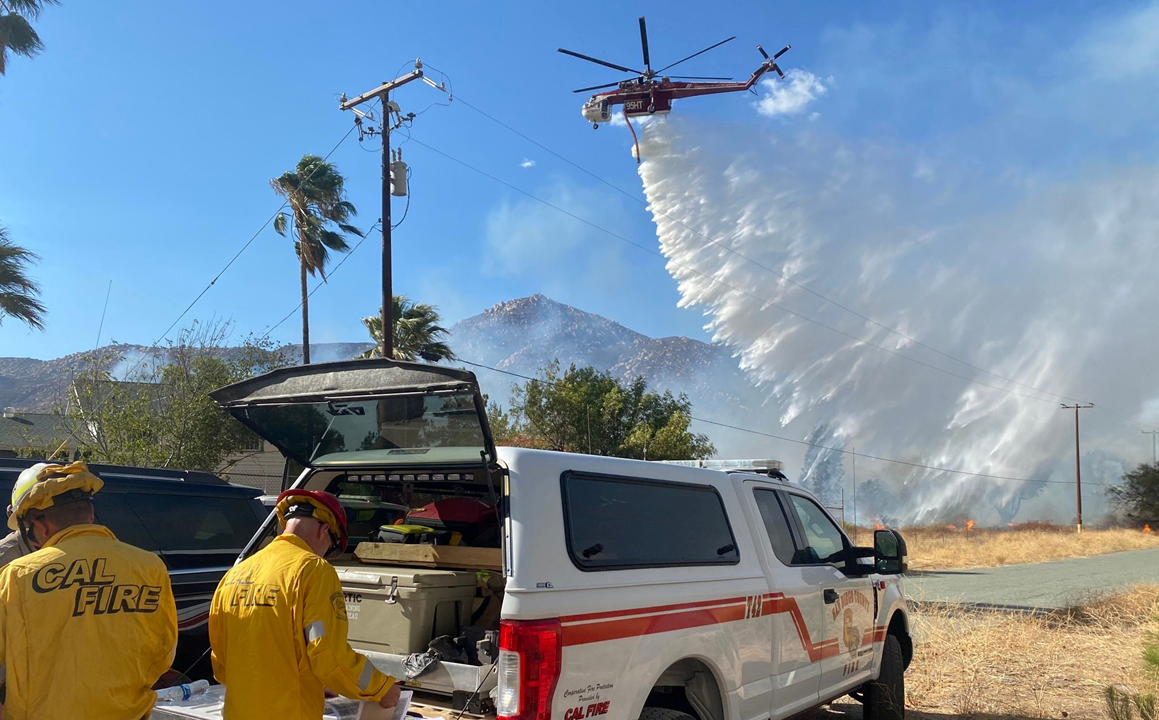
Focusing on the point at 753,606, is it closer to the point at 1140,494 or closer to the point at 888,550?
the point at 888,550

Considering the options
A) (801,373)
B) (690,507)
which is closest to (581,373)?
(801,373)

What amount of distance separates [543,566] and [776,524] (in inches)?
89.5

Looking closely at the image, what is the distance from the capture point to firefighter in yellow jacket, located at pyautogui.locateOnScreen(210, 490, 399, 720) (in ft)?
9.41

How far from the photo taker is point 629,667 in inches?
144

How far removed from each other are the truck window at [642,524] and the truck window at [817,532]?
104 cm

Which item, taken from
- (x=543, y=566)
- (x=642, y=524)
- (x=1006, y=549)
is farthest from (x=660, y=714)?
(x=1006, y=549)

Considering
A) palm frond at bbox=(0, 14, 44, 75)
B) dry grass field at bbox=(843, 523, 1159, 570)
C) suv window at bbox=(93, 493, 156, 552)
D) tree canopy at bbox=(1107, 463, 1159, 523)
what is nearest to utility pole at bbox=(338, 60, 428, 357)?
palm frond at bbox=(0, 14, 44, 75)

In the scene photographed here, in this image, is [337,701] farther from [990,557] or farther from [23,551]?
[990,557]

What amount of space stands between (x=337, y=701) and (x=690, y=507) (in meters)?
2.04

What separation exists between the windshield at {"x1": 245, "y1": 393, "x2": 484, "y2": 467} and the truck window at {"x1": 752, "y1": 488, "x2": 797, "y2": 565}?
200 centimetres

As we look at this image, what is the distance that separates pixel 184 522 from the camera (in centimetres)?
620

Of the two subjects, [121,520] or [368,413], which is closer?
[368,413]

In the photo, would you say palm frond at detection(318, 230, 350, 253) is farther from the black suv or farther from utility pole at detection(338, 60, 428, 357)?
the black suv

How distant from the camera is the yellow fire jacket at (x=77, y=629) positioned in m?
2.64
